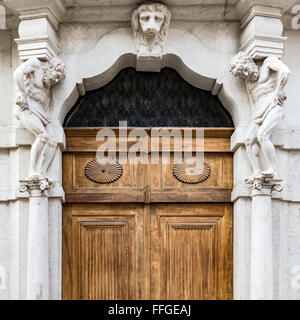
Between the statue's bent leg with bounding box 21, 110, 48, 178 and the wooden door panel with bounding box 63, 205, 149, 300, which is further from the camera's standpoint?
the wooden door panel with bounding box 63, 205, 149, 300

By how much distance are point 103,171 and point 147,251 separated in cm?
90

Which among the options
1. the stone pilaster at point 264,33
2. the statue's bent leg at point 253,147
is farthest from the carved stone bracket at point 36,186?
the stone pilaster at point 264,33

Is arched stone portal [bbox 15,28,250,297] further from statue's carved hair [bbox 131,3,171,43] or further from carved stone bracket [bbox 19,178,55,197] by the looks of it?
carved stone bracket [bbox 19,178,55,197]

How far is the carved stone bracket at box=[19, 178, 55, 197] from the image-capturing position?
8.48m

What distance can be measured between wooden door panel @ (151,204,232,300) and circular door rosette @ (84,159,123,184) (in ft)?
1.63

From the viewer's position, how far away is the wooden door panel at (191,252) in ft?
29.0

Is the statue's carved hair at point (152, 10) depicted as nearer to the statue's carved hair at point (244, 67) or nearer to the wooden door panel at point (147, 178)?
the statue's carved hair at point (244, 67)

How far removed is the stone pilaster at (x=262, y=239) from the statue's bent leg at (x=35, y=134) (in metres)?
2.02

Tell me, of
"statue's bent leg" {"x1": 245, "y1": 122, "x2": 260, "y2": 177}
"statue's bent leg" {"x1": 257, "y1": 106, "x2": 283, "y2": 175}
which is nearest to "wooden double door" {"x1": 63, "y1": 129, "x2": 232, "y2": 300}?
"statue's bent leg" {"x1": 245, "y1": 122, "x2": 260, "y2": 177}

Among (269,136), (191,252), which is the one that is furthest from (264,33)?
(191,252)

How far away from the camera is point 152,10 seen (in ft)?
28.6

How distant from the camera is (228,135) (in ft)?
29.9
